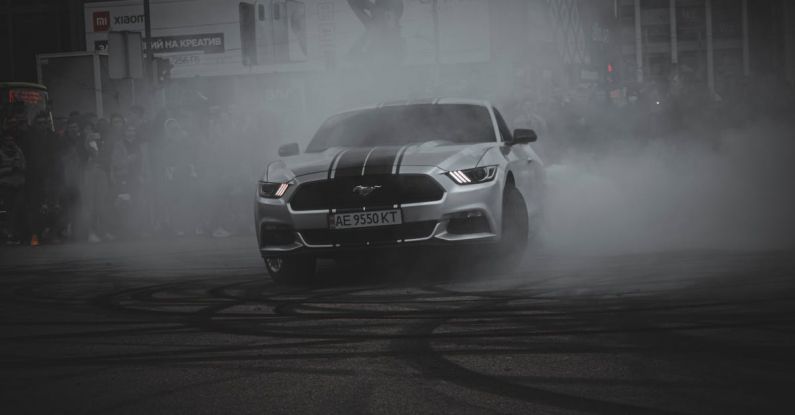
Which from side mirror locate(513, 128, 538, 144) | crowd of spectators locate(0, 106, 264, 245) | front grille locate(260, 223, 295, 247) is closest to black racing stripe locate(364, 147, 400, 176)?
front grille locate(260, 223, 295, 247)

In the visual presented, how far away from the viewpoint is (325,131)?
31.3 feet

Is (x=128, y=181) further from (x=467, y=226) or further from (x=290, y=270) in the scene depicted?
(x=467, y=226)

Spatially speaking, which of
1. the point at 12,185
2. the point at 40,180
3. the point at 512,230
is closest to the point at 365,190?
the point at 512,230

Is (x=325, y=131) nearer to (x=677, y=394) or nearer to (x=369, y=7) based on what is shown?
(x=677, y=394)

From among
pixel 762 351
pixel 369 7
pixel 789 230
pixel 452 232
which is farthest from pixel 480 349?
pixel 369 7

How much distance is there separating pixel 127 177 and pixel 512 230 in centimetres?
→ 824

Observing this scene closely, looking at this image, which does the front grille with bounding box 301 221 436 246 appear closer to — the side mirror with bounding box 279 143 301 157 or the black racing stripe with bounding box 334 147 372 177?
the black racing stripe with bounding box 334 147 372 177

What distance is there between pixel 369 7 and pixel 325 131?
961 centimetres

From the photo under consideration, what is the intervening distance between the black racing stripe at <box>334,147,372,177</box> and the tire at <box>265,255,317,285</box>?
0.73 meters

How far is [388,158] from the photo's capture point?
27.0ft

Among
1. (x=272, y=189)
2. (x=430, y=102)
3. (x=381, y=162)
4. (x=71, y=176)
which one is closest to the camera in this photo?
(x=381, y=162)

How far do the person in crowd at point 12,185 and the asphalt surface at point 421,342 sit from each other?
6.41m

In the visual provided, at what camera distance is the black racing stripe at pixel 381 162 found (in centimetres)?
807

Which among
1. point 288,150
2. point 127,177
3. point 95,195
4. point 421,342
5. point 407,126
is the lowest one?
point 421,342
